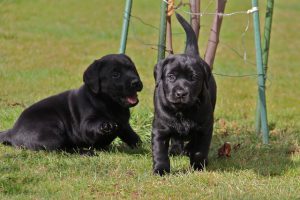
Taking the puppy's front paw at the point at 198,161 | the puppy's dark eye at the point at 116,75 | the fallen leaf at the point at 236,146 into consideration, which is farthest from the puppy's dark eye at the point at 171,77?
the fallen leaf at the point at 236,146

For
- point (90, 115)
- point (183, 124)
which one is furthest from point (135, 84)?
point (183, 124)

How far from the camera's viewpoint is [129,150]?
7090mm

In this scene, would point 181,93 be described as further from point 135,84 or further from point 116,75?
point 116,75

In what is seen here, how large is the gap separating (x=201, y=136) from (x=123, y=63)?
4.10 feet

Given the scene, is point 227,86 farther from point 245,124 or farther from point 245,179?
point 245,179

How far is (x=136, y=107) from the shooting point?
8.89 meters

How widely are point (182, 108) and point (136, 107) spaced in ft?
10.1

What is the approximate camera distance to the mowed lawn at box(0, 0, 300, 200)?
5477 mm

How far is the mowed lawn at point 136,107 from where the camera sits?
548 centimetres

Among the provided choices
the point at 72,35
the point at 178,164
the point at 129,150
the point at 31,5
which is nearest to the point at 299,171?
the point at 178,164

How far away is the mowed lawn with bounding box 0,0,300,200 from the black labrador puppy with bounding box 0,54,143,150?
199 millimetres

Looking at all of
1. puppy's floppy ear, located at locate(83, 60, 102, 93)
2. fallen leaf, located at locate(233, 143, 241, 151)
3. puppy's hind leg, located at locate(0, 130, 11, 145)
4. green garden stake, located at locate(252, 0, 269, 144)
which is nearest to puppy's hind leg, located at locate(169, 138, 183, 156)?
fallen leaf, located at locate(233, 143, 241, 151)

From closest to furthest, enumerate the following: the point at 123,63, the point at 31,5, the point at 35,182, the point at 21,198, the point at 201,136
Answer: the point at 21,198 → the point at 35,182 → the point at 201,136 → the point at 123,63 → the point at 31,5

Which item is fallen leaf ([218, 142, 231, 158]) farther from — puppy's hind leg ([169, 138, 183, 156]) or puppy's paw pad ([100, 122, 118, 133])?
puppy's paw pad ([100, 122, 118, 133])
